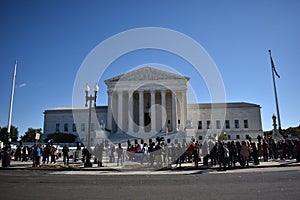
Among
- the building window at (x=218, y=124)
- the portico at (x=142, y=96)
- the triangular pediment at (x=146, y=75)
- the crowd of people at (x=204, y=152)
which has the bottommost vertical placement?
the crowd of people at (x=204, y=152)

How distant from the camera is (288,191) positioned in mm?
7621

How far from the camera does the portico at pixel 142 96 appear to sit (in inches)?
2416

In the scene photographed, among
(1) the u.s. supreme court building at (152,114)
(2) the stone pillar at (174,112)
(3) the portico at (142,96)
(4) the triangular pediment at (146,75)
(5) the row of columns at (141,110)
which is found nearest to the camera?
(1) the u.s. supreme court building at (152,114)

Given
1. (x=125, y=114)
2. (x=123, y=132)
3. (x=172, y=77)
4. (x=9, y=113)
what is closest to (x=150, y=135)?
(x=123, y=132)

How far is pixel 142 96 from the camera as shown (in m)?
61.8

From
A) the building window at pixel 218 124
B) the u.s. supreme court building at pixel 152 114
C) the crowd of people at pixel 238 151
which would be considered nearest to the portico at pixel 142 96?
the u.s. supreme court building at pixel 152 114

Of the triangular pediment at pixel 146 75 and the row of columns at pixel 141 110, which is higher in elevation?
the triangular pediment at pixel 146 75

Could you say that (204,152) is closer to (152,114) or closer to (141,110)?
(152,114)

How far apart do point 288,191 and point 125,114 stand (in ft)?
189

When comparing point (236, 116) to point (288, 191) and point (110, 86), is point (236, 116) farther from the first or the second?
point (288, 191)

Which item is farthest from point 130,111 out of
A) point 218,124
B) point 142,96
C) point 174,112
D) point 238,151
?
point 238,151

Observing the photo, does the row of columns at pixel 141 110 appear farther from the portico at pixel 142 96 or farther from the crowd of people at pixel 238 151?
the crowd of people at pixel 238 151

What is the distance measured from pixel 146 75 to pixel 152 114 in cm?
1039

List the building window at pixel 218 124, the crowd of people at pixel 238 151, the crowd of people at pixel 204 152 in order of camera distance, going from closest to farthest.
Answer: the crowd of people at pixel 238 151
the crowd of people at pixel 204 152
the building window at pixel 218 124
